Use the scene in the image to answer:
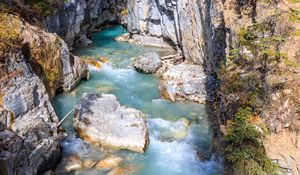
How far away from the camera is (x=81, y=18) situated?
76.1 feet

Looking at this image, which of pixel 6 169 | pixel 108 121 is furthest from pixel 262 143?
pixel 6 169

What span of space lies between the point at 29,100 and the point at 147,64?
8767mm

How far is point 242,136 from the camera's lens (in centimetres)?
800

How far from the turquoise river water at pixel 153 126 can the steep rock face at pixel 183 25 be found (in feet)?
10.2

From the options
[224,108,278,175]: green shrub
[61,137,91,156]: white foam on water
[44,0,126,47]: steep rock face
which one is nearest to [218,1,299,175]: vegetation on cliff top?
[224,108,278,175]: green shrub

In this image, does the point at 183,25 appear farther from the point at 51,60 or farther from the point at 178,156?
the point at 178,156

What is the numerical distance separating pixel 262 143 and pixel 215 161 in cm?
262

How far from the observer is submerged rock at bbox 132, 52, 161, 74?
17.9 m

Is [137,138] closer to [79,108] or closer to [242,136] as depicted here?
[79,108]

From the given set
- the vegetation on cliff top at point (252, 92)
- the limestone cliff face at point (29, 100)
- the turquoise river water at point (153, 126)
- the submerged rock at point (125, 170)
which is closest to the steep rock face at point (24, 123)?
the limestone cliff face at point (29, 100)

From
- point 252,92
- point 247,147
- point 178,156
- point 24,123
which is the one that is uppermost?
point 252,92

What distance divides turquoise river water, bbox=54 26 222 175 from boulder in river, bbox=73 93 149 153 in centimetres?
31

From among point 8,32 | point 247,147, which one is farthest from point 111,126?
point 8,32

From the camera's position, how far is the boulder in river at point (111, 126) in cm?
1070
